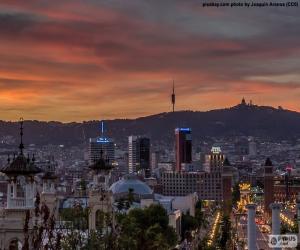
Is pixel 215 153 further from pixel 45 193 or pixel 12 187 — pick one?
pixel 12 187

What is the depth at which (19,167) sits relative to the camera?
675 inches

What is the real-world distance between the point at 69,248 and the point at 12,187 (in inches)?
99.0

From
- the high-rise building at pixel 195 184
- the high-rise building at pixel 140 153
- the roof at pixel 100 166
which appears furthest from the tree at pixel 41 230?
the high-rise building at pixel 140 153

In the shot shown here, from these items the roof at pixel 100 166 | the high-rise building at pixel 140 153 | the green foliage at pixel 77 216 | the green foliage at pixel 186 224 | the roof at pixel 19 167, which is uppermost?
the high-rise building at pixel 140 153

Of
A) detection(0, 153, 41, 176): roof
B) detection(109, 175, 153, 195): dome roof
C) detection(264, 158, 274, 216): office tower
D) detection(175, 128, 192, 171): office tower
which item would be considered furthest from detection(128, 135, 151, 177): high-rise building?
detection(0, 153, 41, 176): roof

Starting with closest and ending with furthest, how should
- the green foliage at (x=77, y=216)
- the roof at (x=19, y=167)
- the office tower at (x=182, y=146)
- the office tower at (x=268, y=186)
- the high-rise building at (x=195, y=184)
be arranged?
the green foliage at (x=77, y=216) < the roof at (x=19, y=167) < the office tower at (x=268, y=186) < the high-rise building at (x=195, y=184) < the office tower at (x=182, y=146)

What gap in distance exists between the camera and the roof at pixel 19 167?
17.0 meters

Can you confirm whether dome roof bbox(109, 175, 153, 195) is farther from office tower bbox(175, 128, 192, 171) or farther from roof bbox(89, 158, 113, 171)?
office tower bbox(175, 128, 192, 171)

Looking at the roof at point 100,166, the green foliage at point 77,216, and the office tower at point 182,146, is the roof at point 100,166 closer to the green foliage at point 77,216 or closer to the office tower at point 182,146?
the green foliage at point 77,216

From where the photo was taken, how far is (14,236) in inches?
643

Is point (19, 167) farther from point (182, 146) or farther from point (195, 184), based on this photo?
point (182, 146)

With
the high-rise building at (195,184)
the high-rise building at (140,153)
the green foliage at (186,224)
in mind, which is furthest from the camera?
the high-rise building at (140,153)

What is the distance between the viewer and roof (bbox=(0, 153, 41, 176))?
16953 mm

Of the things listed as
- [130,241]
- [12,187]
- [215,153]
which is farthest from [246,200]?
[12,187]
